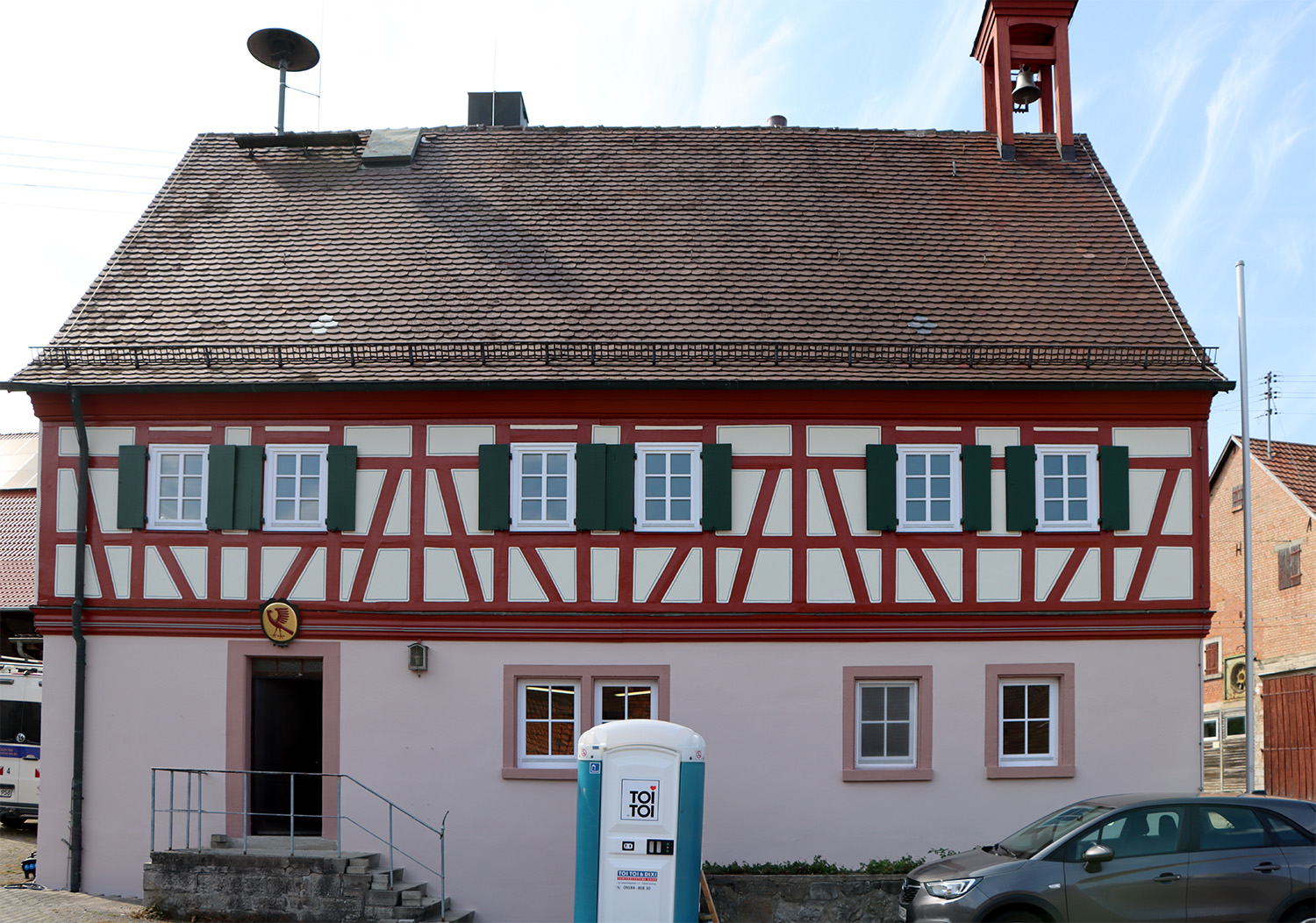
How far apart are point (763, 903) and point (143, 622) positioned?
26.8ft

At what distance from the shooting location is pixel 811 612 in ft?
46.9

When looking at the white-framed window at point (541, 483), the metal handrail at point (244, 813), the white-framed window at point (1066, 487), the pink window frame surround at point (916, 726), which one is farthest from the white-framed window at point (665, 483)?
the metal handrail at point (244, 813)

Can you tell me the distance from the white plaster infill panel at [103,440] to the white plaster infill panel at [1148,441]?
1228 centimetres

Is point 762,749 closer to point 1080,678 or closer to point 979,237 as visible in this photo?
point 1080,678

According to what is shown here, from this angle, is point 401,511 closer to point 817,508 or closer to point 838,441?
point 817,508

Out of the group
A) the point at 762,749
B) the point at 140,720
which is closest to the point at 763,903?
the point at 762,749

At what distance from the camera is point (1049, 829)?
35.1 feet

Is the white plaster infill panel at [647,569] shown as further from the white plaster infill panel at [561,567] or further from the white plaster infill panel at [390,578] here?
the white plaster infill panel at [390,578]

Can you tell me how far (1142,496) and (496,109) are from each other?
44.1 feet

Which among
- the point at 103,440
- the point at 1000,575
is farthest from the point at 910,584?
the point at 103,440

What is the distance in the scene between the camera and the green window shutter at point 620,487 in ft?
47.1

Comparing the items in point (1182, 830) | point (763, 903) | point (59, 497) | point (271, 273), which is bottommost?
point (763, 903)

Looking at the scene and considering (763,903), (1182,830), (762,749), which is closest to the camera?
(1182,830)

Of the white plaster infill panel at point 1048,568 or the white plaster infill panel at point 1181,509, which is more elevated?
the white plaster infill panel at point 1181,509
